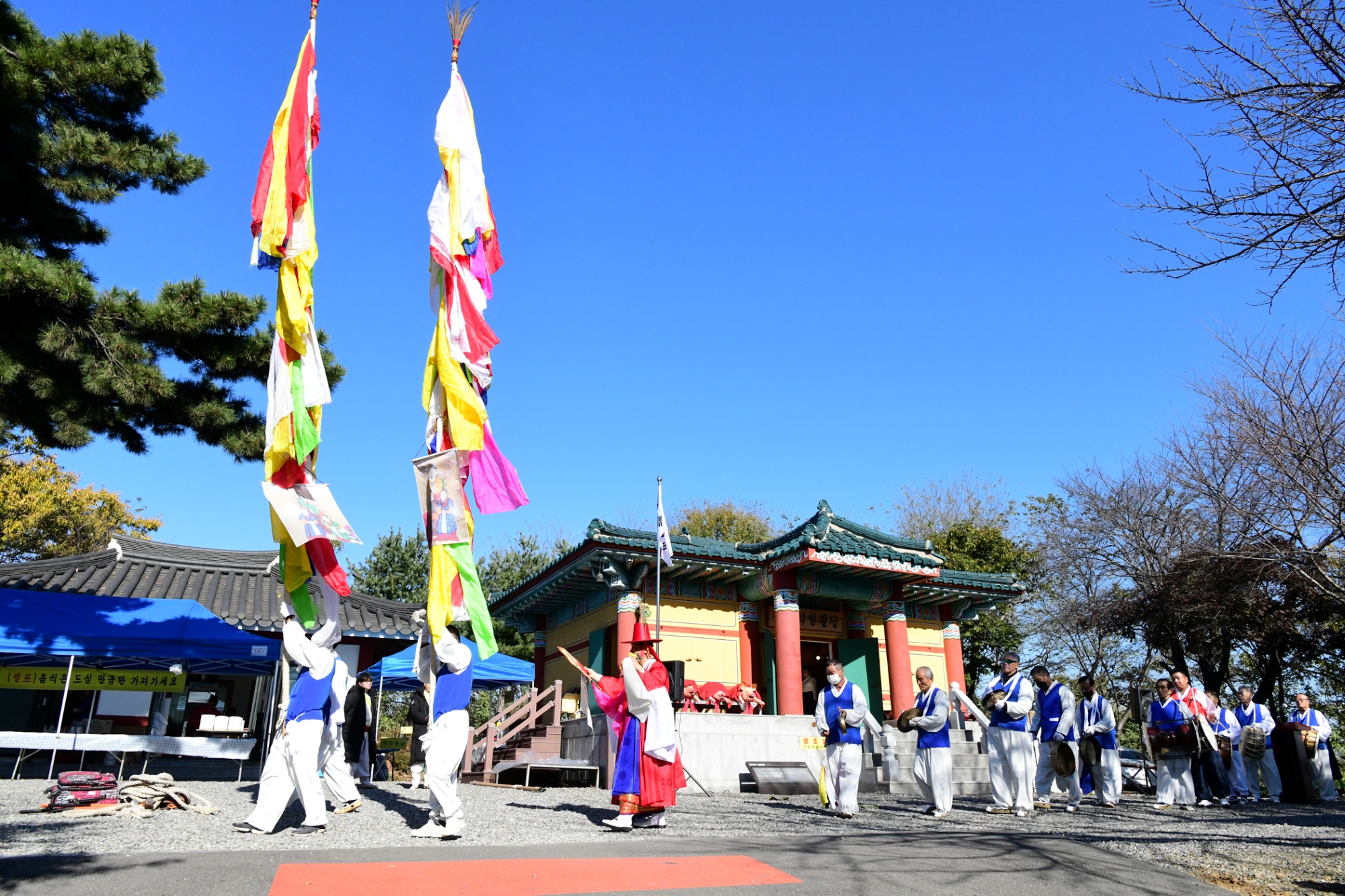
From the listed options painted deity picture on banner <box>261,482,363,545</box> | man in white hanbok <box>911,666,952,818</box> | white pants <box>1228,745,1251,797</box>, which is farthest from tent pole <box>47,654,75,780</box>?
white pants <box>1228,745,1251,797</box>

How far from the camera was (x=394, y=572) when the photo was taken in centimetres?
3247

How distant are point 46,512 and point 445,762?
28381 millimetres

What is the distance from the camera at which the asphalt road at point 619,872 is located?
4.62m

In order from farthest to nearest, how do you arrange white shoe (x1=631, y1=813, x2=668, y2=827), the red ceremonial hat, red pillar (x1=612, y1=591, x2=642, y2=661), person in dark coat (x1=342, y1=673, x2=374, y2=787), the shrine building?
the shrine building → red pillar (x1=612, y1=591, x2=642, y2=661) → person in dark coat (x1=342, y1=673, x2=374, y2=787) → the red ceremonial hat → white shoe (x1=631, y1=813, x2=668, y2=827)

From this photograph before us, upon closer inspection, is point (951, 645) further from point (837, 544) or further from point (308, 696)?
point (308, 696)

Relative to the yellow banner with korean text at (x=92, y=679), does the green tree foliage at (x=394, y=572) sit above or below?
above

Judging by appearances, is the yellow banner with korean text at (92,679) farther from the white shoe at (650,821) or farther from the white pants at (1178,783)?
the white pants at (1178,783)

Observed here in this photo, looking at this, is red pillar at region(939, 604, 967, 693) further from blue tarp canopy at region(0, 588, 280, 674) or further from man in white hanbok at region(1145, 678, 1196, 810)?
blue tarp canopy at region(0, 588, 280, 674)

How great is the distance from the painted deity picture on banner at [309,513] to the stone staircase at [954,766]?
9112 millimetres

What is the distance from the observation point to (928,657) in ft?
64.4

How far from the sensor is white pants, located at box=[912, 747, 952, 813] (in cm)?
963

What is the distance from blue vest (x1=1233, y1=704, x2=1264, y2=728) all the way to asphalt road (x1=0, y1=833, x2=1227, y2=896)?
8.91 metres

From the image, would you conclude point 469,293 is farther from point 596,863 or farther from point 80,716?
point 80,716

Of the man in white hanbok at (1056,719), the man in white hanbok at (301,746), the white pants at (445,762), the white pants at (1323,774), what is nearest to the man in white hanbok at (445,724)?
the white pants at (445,762)
